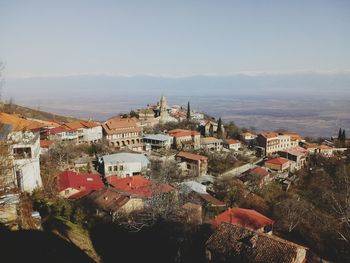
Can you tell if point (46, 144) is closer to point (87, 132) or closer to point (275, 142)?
point (87, 132)

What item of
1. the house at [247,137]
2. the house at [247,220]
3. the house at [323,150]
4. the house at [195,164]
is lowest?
the house at [323,150]

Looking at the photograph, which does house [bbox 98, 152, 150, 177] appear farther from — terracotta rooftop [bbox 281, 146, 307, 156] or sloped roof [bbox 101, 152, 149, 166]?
terracotta rooftop [bbox 281, 146, 307, 156]

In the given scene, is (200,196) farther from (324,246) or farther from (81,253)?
(81,253)

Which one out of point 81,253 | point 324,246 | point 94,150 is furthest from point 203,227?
point 94,150

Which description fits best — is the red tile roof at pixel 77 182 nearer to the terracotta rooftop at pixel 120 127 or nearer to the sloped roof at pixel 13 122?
the sloped roof at pixel 13 122

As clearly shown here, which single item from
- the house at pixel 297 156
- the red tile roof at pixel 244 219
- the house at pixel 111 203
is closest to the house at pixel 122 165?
the house at pixel 111 203

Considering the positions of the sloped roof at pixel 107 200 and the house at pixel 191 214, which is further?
the sloped roof at pixel 107 200

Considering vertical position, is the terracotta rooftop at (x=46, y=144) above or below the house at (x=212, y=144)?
above
